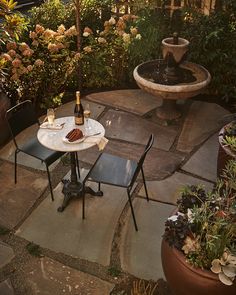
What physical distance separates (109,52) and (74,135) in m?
3.06

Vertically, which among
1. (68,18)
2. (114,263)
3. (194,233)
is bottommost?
(114,263)

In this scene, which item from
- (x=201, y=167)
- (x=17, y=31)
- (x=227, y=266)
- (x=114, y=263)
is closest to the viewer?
(x=227, y=266)

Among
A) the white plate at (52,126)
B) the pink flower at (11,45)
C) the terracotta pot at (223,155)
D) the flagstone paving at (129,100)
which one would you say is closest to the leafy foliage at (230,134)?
the terracotta pot at (223,155)

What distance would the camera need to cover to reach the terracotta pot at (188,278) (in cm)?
256

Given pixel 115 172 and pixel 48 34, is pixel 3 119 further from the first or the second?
pixel 115 172

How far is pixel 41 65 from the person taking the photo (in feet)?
18.2

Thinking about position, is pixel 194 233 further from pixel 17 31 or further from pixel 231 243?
pixel 17 31

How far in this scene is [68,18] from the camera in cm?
651

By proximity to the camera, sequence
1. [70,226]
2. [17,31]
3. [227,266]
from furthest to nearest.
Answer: [17,31]
[70,226]
[227,266]

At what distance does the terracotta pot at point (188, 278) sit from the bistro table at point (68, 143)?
1.36m

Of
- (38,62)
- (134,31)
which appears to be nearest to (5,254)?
(38,62)

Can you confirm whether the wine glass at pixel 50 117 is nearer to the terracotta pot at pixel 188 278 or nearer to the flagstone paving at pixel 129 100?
the terracotta pot at pixel 188 278

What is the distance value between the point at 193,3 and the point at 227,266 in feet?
16.3

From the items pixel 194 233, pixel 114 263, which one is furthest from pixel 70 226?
pixel 194 233
